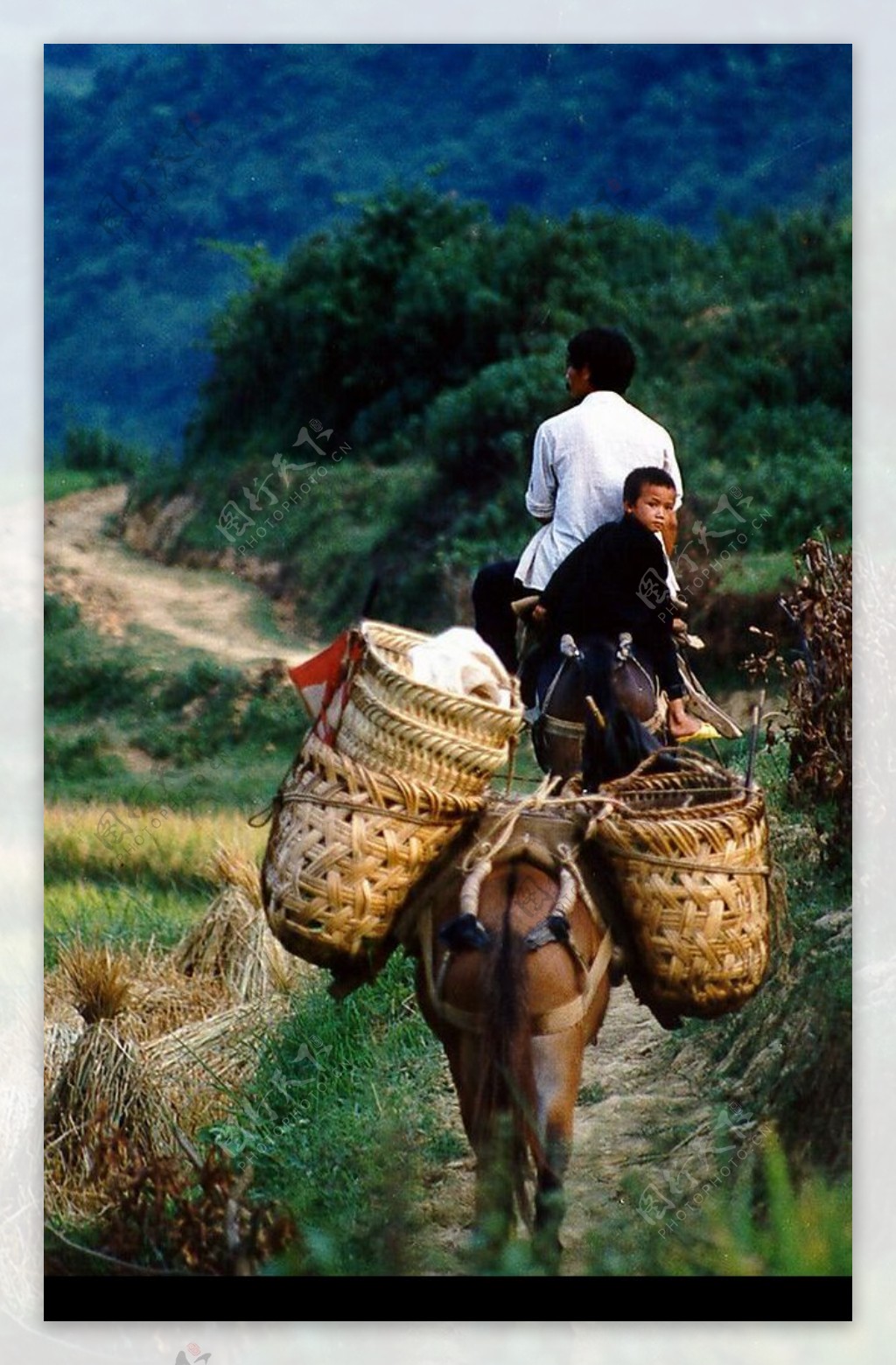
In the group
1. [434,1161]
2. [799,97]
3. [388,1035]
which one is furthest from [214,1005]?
[799,97]

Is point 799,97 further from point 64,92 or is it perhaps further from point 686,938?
point 686,938

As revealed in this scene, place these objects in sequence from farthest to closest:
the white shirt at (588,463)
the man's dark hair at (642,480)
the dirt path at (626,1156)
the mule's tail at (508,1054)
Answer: the white shirt at (588,463) → the man's dark hair at (642,480) → the dirt path at (626,1156) → the mule's tail at (508,1054)

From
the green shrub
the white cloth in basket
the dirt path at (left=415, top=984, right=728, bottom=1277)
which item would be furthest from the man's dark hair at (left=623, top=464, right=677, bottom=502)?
the green shrub

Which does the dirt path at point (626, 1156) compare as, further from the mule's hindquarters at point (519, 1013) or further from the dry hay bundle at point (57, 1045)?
the dry hay bundle at point (57, 1045)

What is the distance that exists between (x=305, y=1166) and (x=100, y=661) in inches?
54.7

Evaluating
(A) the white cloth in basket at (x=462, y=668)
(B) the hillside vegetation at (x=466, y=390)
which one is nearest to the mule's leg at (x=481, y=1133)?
(A) the white cloth in basket at (x=462, y=668)

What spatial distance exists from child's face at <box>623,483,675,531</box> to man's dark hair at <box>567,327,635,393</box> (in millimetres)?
363

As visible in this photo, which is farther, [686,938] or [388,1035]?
Answer: [388,1035]

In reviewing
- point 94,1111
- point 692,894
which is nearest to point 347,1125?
point 94,1111

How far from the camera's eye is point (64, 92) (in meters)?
5.36

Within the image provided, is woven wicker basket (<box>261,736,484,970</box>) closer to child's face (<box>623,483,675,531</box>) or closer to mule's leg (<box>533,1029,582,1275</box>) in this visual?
mule's leg (<box>533,1029,582,1275</box>)

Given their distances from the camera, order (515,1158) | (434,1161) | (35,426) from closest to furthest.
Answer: (515,1158) → (434,1161) → (35,426)

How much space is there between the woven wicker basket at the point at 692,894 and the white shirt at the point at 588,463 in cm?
97

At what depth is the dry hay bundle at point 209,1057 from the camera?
5.29 m
